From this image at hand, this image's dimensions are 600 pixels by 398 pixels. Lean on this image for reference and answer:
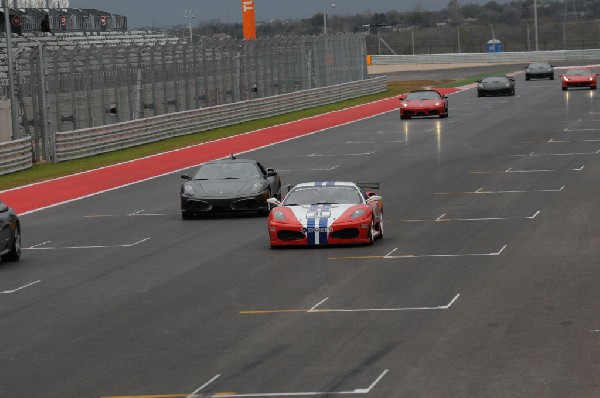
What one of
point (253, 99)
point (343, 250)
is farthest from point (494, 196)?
point (253, 99)

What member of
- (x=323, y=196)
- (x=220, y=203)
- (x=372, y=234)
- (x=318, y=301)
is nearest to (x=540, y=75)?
(x=220, y=203)

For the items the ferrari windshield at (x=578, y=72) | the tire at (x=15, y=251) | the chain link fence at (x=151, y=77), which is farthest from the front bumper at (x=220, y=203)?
the ferrari windshield at (x=578, y=72)

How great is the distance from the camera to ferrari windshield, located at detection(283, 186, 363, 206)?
24.6 metres

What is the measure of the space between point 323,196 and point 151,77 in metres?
30.7

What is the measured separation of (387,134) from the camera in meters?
53.3

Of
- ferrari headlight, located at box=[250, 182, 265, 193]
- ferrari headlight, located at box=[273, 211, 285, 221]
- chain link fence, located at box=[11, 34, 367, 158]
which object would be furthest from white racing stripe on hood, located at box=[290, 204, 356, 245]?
chain link fence, located at box=[11, 34, 367, 158]

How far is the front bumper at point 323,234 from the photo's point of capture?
77.2 ft

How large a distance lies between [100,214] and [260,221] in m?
4.27

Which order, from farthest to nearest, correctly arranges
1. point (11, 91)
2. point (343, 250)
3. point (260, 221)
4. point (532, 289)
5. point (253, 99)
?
point (253, 99) < point (11, 91) < point (260, 221) < point (343, 250) < point (532, 289)

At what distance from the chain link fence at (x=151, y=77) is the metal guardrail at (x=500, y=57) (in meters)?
52.6

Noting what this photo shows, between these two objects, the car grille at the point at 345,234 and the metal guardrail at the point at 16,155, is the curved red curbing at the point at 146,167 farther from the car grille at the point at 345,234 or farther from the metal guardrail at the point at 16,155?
the car grille at the point at 345,234

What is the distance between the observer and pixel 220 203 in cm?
2862

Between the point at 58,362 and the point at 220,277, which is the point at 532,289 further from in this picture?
the point at 58,362

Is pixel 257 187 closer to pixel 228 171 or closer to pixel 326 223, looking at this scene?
pixel 228 171
